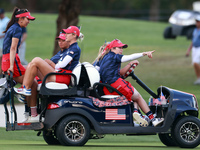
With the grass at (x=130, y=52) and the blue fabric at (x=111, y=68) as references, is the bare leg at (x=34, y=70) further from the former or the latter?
the grass at (x=130, y=52)

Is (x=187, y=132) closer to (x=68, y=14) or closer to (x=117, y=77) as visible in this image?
(x=117, y=77)

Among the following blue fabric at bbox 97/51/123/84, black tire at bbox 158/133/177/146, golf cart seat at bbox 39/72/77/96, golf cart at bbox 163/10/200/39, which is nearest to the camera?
golf cart seat at bbox 39/72/77/96

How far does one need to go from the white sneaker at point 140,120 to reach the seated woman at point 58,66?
3.45ft

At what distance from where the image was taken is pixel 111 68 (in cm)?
827

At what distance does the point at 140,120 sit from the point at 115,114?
0.37m

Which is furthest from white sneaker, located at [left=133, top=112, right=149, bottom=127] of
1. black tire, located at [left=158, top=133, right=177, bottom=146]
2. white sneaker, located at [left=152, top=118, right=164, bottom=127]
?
black tire, located at [left=158, top=133, right=177, bottom=146]

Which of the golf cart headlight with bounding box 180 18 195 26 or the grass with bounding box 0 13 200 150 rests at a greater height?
the golf cart headlight with bounding box 180 18 195 26

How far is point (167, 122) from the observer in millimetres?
8250

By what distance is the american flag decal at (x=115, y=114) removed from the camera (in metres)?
8.12

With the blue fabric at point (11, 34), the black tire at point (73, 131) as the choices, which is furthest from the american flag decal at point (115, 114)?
the blue fabric at point (11, 34)

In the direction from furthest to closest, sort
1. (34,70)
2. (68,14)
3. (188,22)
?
(188,22), (68,14), (34,70)

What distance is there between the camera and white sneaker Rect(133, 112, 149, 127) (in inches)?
321

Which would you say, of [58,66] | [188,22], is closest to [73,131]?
[58,66]

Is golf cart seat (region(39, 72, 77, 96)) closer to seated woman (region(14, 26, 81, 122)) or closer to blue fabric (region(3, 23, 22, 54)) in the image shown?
seated woman (region(14, 26, 81, 122))
